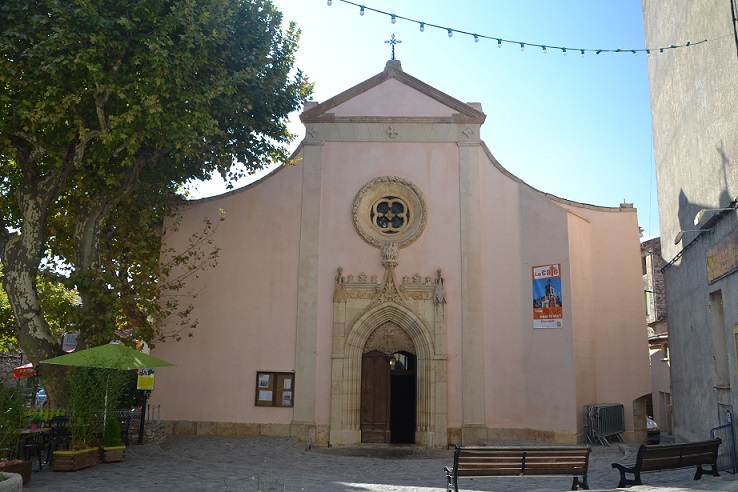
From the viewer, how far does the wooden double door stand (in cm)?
1730

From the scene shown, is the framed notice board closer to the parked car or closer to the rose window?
the rose window

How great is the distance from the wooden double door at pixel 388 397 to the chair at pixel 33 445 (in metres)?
8.03

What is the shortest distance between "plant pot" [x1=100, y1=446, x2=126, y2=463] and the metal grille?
1086 centimetres

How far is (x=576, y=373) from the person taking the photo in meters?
16.4

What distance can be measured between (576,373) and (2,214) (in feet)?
45.7

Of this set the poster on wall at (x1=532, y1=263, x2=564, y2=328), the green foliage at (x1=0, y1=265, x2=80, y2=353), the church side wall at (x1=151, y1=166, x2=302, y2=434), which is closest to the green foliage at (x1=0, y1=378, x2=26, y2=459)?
the green foliage at (x1=0, y1=265, x2=80, y2=353)

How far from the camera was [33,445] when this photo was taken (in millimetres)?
10859

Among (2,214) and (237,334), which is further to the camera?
(237,334)

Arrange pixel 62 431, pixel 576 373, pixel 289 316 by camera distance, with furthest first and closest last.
A: pixel 289 316
pixel 576 373
pixel 62 431

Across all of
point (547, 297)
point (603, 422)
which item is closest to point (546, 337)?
point (547, 297)

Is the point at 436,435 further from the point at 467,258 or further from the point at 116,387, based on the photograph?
the point at 116,387

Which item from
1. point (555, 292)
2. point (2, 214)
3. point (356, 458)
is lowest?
point (356, 458)

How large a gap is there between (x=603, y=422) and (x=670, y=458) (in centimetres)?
789

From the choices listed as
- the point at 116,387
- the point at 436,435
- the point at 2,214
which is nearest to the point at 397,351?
the point at 436,435
